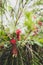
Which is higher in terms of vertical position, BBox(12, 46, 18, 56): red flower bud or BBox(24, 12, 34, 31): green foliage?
BBox(24, 12, 34, 31): green foliage

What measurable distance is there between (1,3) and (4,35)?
0.67 feet

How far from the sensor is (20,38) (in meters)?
0.85

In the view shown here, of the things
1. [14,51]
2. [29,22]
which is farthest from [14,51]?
[29,22]

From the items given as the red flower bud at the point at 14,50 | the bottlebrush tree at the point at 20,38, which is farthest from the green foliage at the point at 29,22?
the red flower bud at the point at 14,50

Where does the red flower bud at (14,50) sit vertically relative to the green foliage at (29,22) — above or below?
below

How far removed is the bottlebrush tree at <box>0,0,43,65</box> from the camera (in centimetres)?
84

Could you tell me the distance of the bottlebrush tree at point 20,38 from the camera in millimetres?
836

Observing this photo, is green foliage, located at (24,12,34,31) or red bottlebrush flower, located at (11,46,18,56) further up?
green foliage, located at (24,12,34,31)

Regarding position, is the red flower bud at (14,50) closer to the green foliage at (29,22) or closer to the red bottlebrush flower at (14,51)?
the red bottlebrush flower at (14,51)

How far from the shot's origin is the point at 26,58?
90 centimetres

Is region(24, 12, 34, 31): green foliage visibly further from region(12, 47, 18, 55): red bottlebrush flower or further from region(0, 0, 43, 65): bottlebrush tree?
region(12, 47, 18, 55): red bottlebrush flower

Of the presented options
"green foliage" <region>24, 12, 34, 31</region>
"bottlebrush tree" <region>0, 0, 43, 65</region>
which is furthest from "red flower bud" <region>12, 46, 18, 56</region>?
"green foliage" <region>24, 12, 34, 31</region>

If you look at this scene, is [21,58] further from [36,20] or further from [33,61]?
[36,20]

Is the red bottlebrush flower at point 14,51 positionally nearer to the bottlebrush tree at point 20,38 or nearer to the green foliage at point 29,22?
the bottlebrush tree at point 20,38
